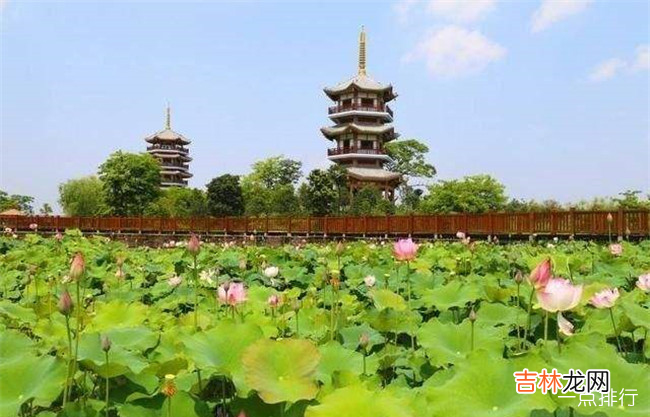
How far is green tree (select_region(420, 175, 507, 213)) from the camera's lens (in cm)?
3172

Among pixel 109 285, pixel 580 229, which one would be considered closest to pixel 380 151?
pixel 580 229

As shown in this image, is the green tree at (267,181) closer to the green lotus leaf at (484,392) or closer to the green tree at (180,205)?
the green tree at (180,205)

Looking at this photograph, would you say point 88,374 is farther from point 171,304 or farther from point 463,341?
point 171,304

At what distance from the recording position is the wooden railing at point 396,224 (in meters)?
12.1

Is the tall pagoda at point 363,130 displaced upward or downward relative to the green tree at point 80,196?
upward

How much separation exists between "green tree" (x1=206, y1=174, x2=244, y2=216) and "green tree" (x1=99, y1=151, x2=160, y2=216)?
235 inches

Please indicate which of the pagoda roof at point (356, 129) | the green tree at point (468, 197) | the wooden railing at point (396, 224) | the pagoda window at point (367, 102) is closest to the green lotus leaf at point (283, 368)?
the wooden railing at point (396, 224)

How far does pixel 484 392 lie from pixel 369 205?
29998 mm

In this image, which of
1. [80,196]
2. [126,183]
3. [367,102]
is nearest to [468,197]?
[367,102]

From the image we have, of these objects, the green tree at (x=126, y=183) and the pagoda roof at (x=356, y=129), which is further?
the pagoda roof at (x=356, y=129)

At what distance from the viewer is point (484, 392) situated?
81 centimetres

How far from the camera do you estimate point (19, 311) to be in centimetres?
159

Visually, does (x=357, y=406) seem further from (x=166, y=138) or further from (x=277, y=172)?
(x=166, y=138)

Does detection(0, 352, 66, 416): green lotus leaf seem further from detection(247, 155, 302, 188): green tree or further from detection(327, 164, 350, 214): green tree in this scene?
detection(247, 155, 302, 188): green tree
